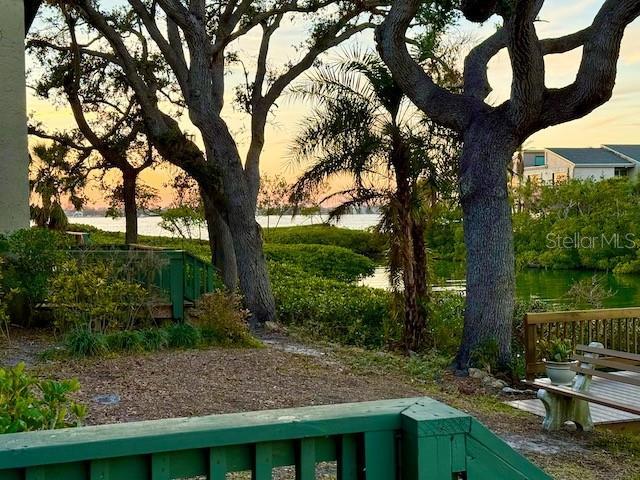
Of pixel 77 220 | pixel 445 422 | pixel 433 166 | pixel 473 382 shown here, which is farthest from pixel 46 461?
pixel 77 220

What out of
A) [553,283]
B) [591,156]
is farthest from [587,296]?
[591,156]

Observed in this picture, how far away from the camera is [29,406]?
2.94m

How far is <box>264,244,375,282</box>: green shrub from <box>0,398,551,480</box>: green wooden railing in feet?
95.9

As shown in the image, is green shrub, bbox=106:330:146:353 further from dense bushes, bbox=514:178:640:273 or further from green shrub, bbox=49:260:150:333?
dense bushes, bbox=514:178:640:273

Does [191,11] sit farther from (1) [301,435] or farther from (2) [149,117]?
(1) [301,435]

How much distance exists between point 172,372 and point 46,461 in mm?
7168

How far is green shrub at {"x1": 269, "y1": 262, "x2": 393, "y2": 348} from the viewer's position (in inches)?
611

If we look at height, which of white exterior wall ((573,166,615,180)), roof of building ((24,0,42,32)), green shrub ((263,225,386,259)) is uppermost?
white exterior wall ((573,166,615,180))

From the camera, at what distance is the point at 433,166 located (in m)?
13.5

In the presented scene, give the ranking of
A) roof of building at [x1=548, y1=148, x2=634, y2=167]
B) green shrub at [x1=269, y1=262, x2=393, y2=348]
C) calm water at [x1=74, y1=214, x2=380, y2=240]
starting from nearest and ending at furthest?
1. green shrub at [x1=269, y1=262, x2=393, y2=348]
2. calm water at [x1=74, y1=214, x2=380, y2=240]
3. roof of building at [x1=548, y1=148, x2=634, y2=167]

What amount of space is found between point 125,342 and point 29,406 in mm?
7337

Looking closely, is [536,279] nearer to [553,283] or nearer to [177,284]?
[553,283]

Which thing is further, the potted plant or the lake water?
the lake water

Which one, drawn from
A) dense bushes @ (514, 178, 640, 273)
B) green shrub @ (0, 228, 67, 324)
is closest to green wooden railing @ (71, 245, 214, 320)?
green shrub @ (0, 228, 67, 324)
